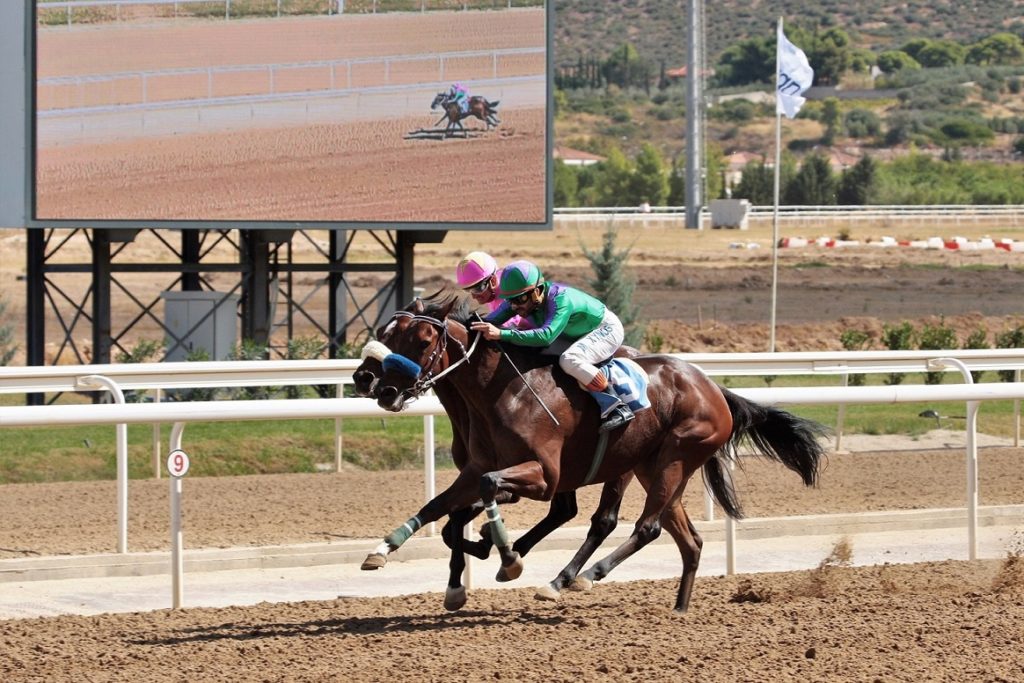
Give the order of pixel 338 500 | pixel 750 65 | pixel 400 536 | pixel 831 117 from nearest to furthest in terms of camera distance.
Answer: pixel 400 536, pixel 338 500, pixel 831 117, pixel 750 65

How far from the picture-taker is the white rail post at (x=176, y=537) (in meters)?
6.29

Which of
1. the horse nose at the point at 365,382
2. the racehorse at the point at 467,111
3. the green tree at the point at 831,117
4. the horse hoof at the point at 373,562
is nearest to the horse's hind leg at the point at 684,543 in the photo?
the horse hoof at the point at 373,562

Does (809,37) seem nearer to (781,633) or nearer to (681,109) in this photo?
(681,109)

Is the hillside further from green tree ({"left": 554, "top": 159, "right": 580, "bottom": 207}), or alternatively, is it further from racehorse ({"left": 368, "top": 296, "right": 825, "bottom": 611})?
racehorse ({"left": 368, "top": 296, "right": 825, "bottom": 611})

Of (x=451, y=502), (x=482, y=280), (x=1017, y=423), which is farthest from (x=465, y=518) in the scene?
(x=1017, y=423)

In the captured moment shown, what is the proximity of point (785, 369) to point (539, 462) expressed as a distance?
18.0 ft

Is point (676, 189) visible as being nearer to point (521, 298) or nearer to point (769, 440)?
point (769, 440)

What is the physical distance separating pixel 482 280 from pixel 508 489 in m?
0.88

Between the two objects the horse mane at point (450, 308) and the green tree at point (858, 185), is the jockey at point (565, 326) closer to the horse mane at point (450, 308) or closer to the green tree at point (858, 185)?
the horse mane at point (450, 308)

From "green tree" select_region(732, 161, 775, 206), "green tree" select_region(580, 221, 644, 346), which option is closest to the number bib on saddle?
"green tree" select_region(580, 221, 644, 346)

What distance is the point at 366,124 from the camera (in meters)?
15.5

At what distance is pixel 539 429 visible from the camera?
581 cm

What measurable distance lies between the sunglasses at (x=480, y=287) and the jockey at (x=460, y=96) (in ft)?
32.1

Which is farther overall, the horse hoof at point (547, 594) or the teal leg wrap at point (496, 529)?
the horse hoof at point (547, 594)
